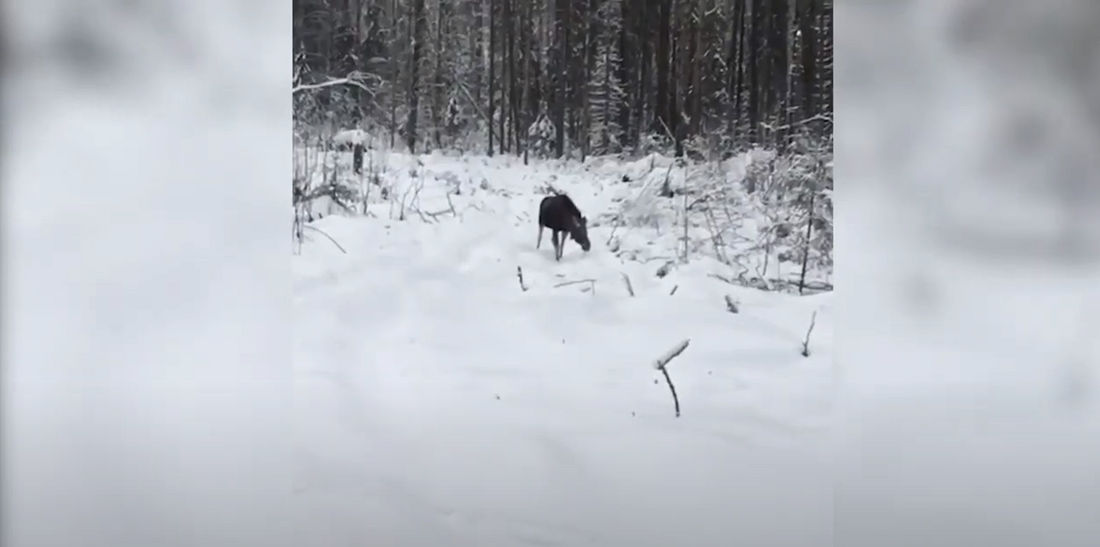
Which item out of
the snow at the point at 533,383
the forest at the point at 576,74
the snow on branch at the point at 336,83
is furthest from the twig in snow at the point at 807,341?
the snow on branch at the point at 336,83

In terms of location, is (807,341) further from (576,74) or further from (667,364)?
(576,74)

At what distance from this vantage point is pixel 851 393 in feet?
5.73

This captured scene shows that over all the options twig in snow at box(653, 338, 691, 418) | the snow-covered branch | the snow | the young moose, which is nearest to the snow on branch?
the snow-covered branch

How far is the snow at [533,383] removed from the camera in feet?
5.50

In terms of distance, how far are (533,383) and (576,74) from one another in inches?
26.6

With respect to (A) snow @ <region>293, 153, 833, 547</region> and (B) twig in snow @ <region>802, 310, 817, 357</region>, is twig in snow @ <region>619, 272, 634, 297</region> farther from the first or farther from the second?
(B) twig in snow @ <region>802, 310, 817, 357</region>

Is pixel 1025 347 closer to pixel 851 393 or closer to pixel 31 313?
pixel 851 393

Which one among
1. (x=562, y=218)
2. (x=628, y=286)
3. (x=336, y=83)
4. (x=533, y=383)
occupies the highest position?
(x=336, y=83)

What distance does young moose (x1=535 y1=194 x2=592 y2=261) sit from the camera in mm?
1740

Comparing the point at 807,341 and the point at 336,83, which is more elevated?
the point at 336,83

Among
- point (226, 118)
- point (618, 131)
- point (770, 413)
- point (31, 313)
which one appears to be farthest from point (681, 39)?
point (31, 313)

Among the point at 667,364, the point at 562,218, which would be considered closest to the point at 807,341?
the point at 667,364

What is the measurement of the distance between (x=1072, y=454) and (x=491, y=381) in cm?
128

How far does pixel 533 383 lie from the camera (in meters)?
1.71
